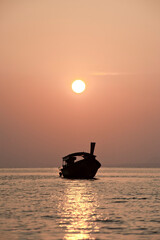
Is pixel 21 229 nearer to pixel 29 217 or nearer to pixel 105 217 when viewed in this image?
pixel 29 217

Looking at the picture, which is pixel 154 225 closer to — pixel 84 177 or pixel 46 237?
pixel 46 237

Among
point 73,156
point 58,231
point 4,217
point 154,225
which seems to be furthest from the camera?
point 73,156

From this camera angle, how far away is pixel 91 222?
29.7 m

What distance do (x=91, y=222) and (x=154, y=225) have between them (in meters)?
4.42

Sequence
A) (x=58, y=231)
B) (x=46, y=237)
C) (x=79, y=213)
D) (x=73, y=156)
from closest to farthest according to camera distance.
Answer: (x=46, y=237)
(x=58, y=231)
(x=79, y=213)
(x=73, y=156)

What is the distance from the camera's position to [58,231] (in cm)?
2595

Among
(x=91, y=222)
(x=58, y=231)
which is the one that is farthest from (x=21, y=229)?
(x=91, y=222)

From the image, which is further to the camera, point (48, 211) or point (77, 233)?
point (48, 211)

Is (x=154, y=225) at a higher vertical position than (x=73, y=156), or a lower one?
lower

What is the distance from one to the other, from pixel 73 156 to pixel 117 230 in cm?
7140

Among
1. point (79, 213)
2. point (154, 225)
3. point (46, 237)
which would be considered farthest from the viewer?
point (79, 213)

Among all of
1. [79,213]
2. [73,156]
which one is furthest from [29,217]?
[73,156]

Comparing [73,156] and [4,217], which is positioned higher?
[73,156]

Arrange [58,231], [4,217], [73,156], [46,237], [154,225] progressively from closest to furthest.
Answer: [46,237]
[58,231]
[154,225]
[4,217]
[73,156]
